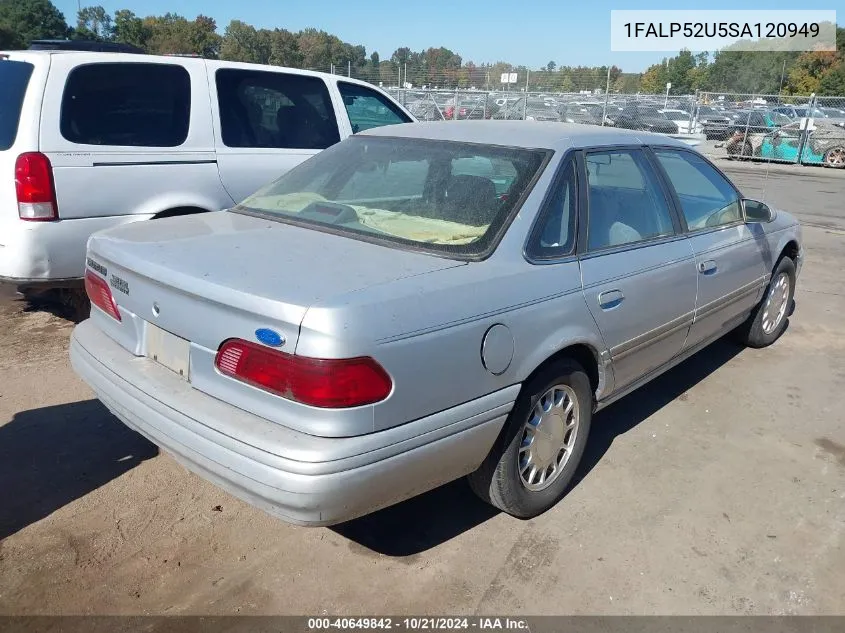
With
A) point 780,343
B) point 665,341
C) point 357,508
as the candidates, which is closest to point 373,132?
point 665,341

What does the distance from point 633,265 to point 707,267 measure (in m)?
0.86

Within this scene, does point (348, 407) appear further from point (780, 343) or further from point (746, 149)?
point (746, 149)

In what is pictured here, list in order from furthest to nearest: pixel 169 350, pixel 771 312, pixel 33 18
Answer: pixel 33 18 → pixel 771 312 → pixel 169 350

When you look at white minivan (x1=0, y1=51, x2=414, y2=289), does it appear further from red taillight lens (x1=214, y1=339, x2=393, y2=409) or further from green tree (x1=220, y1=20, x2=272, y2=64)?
green tree (x1=220, y1=20, x2=272, y2=64)

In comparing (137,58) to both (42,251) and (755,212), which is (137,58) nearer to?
(42,251)

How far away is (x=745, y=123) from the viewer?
24703 mm

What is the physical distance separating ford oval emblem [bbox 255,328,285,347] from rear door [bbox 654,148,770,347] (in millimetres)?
2569

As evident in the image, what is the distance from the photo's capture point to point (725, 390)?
4668 mm

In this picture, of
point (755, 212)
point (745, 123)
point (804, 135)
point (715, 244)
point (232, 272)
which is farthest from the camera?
point (745, 123)

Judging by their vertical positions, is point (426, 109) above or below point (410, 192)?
above

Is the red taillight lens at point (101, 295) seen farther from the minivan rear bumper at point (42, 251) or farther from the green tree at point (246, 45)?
the green tree at point (246, 45)

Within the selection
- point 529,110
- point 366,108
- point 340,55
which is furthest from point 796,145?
point 340,55

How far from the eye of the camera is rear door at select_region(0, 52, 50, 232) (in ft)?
13.9

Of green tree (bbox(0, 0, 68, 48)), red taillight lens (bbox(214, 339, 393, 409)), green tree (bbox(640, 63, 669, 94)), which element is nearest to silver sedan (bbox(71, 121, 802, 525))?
red taillight lens (bbox(214, 339, 393, 409))
